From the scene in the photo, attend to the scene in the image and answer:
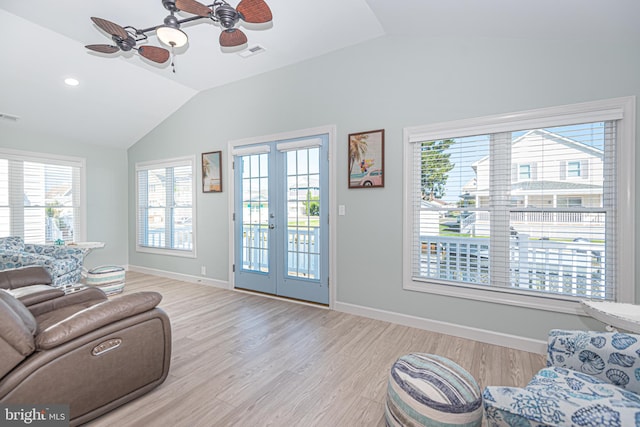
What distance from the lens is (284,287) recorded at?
414 cm

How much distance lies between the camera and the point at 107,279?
4.34 metres

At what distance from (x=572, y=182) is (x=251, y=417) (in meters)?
3.09

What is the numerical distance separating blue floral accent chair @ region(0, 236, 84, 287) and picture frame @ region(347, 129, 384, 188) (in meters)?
3.66

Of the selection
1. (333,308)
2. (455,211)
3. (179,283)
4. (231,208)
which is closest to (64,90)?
(231,208)

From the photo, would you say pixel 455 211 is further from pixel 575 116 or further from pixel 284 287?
pixel 284 287

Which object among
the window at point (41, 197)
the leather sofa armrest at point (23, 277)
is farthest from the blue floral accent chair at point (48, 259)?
the window at point (41, 197)

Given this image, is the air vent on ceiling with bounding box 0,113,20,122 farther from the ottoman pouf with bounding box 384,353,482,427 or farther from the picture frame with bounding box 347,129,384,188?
the ottoman pouf with bounding box 384,353,482,427

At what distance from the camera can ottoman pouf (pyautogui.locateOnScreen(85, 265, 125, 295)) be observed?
4293 mm

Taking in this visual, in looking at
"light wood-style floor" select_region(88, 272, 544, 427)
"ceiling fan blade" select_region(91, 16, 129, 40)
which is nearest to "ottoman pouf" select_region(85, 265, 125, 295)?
"light wood-style floor" select_region(88, 272, 544, 427)

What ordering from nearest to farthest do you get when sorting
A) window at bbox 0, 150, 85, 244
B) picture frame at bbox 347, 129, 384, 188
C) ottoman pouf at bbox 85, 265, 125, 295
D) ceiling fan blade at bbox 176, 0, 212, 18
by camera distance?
ceiling fan blade at bbox 176, 0, 212, 18, picture frame at bbox 347, 129, 384, 188, ottoman pouf at bbox 85, 265, 125, 295, window at bbox 0, 150, 85, 244

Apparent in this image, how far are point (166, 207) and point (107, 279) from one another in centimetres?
164

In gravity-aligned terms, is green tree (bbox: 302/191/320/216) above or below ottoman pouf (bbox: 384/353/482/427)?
above

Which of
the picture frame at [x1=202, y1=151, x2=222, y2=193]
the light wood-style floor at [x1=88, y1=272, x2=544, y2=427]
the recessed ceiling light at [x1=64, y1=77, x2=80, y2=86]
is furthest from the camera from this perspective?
the picture frame at [x1=202, y1=151, x2=222, y2=193]

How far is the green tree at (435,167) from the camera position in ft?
10.1
